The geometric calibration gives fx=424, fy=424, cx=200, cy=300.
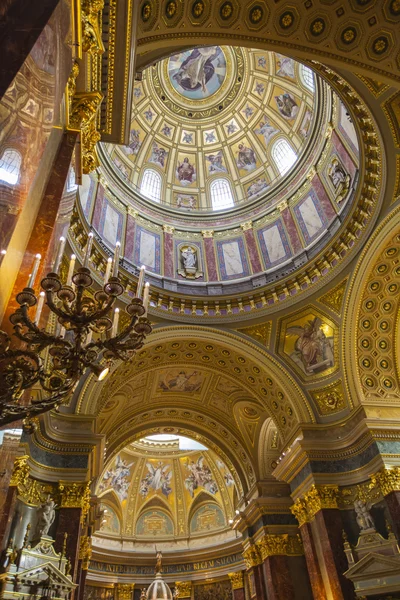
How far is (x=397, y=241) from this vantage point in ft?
38.9

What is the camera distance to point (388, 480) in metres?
10.8

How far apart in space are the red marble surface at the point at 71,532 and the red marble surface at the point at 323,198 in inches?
451

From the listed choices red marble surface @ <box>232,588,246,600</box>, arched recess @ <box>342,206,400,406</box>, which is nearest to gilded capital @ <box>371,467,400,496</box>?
arched recess @ <box>342,206,400,406</box>

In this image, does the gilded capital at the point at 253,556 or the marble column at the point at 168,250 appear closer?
the gilded capital at the point at 253,556

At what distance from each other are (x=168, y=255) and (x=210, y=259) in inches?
65.3

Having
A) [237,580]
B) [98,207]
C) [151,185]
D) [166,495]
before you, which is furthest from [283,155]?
[166,495]

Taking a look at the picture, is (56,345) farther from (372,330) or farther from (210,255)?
(210,255)

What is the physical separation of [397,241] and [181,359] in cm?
825

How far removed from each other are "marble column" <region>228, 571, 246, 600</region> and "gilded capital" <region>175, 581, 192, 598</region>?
10.0 ft

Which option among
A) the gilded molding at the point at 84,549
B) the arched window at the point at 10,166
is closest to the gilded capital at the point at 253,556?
the gilded molding at the point at 84,549

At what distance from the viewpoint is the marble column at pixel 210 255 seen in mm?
16078

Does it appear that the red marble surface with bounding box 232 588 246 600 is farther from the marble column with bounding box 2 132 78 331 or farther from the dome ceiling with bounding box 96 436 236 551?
the marble column with bounding box 2 132 78 331

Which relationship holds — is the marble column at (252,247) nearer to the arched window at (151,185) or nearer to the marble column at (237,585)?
the arched window at (151,185)

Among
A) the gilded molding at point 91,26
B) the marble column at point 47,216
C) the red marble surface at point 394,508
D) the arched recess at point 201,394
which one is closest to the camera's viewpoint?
the marble column at point 47,216
